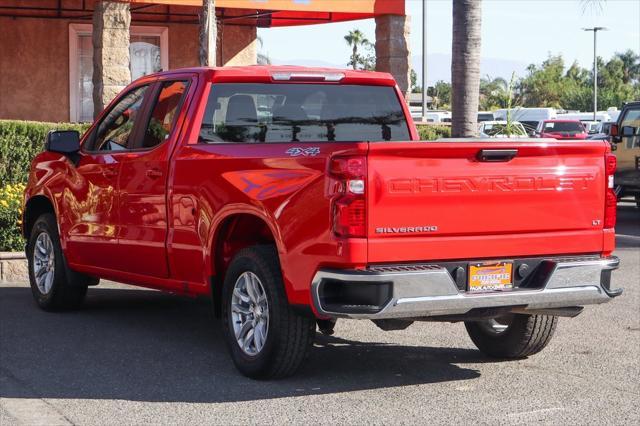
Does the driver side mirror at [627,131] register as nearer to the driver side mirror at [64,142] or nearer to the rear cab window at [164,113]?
the driver side mirror at [64,142]

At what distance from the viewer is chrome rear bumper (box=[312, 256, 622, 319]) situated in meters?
6.52

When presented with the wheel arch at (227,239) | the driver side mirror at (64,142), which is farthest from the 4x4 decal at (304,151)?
the driver side mirror at (64,142)

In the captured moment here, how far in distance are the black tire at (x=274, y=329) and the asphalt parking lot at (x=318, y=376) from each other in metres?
0.12

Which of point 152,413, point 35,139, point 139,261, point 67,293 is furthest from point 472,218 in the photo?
point 35,139

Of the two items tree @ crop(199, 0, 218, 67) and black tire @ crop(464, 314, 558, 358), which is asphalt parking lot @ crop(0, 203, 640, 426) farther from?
tree @ crop(199, 0, 218, 67)

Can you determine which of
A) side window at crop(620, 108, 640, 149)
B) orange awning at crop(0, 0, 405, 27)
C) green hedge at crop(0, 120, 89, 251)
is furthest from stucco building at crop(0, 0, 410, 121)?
green hedge at crop(0, 120, 89, 251)

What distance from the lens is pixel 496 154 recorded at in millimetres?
6801

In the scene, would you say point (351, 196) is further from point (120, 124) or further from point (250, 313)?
point (120, 124)

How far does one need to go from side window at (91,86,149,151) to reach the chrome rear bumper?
3.09 metres

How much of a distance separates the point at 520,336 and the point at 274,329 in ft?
6.16

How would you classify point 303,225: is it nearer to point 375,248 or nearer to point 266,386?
point 375,248

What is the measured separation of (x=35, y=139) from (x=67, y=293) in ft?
22.6

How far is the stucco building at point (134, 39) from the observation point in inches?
899

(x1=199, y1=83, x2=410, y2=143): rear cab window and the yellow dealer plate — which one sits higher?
(x1=199, y1=83, x2=410, y2=143): rear cab window
